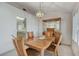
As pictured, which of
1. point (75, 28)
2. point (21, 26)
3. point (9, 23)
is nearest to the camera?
point (75, 28)

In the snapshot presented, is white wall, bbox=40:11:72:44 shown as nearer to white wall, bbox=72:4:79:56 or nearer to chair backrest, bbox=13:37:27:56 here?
white wall, bbox=72:4:79:56

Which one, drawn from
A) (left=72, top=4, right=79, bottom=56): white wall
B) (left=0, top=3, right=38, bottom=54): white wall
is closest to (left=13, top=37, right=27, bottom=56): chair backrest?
(left=0, top=3, right=38, bottom=54): white wall

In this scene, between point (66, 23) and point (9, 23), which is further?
point (9, 23)

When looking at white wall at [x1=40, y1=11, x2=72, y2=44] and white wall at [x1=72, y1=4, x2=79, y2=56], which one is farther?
white wall at [x1=40, y1=11, x2=72, y2=44]

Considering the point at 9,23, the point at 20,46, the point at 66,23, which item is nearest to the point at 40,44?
the point at 20,46

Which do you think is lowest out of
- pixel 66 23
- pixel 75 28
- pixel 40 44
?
pixel 40 44

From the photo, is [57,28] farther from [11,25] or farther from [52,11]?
[11,25]

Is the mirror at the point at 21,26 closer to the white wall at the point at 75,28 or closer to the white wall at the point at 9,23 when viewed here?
the white wall at the point at 9,23

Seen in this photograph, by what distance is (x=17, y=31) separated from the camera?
212 centimetres

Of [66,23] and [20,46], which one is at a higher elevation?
[66,23]

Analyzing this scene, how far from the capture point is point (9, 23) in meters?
2.35

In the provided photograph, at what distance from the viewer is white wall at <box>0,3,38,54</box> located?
82.4 inches

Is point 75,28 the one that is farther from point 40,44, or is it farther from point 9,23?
point 9,23

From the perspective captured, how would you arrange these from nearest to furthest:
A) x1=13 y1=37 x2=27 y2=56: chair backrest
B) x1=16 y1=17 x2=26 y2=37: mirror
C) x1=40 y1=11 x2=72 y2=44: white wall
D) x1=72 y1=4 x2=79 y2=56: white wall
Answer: x1=13 y1=37 x2=27 y2=56: chair backrest
x1=72 y1=4 x2=79 y2=56: white wall
x1=40 y1=11 x2=72 y2=44: white wall
x1=16 y1=17 x2=26 y2=37: mirror
